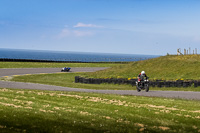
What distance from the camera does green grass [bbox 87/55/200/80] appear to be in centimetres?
3071

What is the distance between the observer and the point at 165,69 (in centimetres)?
3325

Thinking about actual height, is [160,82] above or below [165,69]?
below

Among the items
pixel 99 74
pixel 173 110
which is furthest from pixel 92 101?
pixel 99 74

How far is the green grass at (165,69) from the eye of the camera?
1209 inches

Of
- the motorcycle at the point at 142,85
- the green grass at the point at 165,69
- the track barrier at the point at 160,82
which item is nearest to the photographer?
the motorcycle at the point at 142,85

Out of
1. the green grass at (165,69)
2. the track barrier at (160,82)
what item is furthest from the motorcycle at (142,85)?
the green grass at (165,69)

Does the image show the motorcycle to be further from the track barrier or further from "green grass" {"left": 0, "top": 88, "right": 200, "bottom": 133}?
"green grass" {"left": 0, "top": 88, "right": 200, "bottom": 133}

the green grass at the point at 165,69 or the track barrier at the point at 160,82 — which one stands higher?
the green grass at the point at 165,69

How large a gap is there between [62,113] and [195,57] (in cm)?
2722

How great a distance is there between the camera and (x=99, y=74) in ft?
118

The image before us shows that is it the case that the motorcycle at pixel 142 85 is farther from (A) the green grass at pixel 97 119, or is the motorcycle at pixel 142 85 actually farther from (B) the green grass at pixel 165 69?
Result: (A) the green grass at pixel 97 119

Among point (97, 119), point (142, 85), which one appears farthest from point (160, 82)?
point (97, 119)

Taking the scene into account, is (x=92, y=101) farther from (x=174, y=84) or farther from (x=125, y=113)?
(x=174, y=84)

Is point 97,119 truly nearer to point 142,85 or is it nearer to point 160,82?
point 142,85
